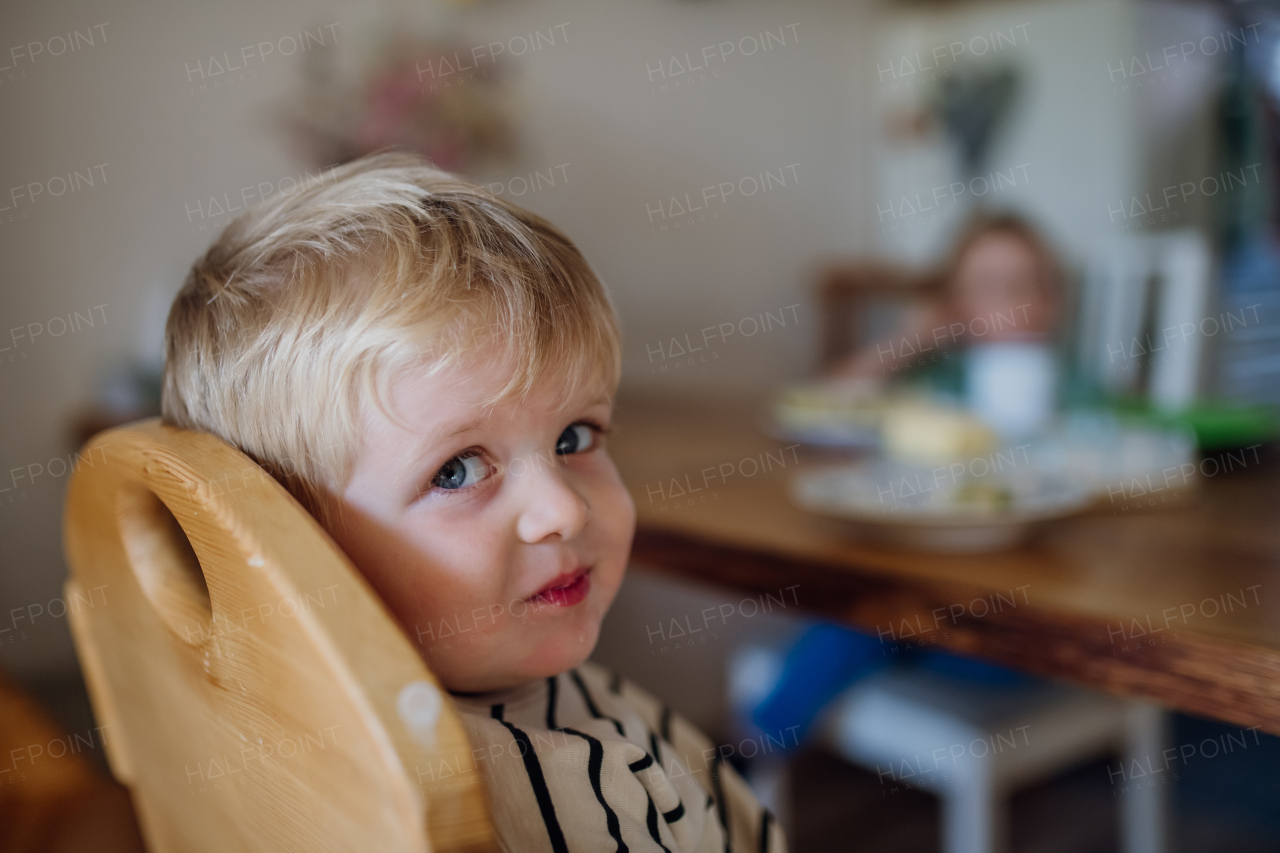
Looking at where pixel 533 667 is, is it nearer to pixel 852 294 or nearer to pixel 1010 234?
pixel 1010 234

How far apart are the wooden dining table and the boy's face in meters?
0.43

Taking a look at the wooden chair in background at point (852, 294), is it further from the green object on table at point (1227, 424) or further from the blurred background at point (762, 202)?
the green object on table at point (1227, 424)

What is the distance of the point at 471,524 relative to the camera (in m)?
0.52

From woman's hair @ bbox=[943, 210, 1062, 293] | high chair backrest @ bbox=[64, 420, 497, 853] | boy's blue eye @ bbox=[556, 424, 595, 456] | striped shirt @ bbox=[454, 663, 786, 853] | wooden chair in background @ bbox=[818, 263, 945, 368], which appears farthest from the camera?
wooden chair in background @ bbox=[818, 263, 945, 368]

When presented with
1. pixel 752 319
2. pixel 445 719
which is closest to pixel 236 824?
pixel 445 719

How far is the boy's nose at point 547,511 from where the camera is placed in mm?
521

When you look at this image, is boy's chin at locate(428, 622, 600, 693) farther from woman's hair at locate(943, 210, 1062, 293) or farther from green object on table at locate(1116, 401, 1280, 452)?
woman's hair at locate(943, 210, 1062, 293)

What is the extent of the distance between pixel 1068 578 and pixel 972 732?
43cm

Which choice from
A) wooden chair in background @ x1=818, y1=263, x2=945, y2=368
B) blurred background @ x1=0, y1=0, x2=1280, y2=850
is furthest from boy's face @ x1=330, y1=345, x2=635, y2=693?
wooden chair in background @ x1=818, y1=263, x2=945, y2=368

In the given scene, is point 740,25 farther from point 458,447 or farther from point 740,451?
point 458,447

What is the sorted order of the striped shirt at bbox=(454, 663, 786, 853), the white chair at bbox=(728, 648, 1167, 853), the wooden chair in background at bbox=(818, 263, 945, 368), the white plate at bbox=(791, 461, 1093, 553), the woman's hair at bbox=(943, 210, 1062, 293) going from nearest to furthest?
the striped shirt at bbox=(454, 663, 786, 853) < the white plate at bbox=(791, 461, 1093, 553) < the white chair at bbox=(728, 648, 1167, 853) < the woman's hair at bbox=(943, 210, 1062, 293) < the wooden chair in background at bbox=(818, 263, 945, 368)

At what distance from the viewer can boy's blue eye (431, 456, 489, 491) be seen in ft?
1.73

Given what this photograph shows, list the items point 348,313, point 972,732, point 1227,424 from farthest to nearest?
point 1227,424 → point 972,732 → point 348,313

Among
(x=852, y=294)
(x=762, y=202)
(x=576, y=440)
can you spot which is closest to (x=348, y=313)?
(x=576, y=440)
